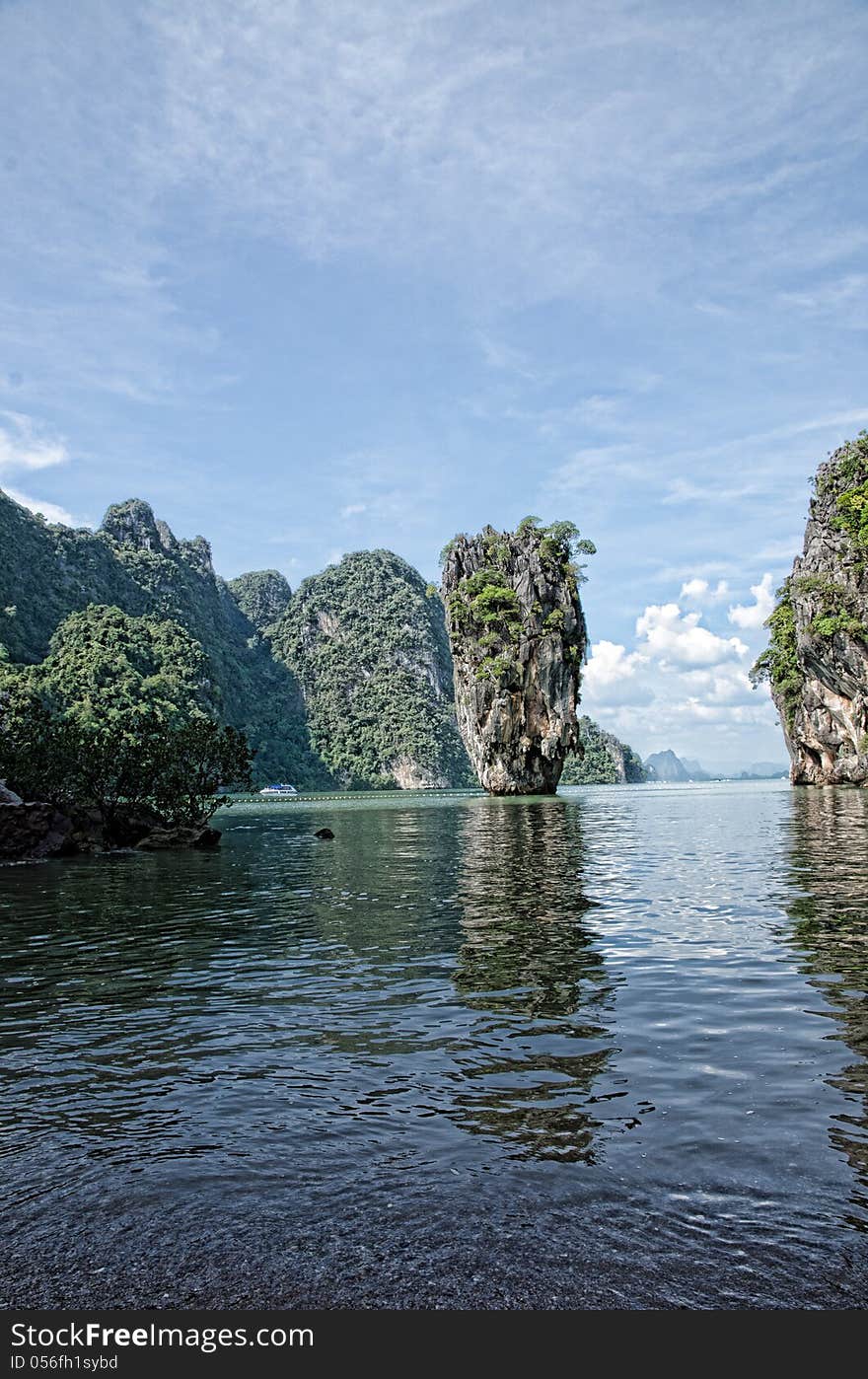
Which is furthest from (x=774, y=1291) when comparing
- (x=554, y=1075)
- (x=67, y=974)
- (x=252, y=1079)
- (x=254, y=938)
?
(x=254, y=938)

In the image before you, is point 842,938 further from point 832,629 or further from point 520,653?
point 520,653

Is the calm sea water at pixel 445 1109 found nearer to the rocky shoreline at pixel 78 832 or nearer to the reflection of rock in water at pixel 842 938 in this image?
the reflection of rock in water at pixel 842 938

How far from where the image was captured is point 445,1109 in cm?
711

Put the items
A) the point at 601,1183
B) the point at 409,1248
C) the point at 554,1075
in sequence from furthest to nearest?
the point at 554,1075, the point at 601,1183, the point at 409,1248

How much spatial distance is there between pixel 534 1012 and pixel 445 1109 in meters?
3.24

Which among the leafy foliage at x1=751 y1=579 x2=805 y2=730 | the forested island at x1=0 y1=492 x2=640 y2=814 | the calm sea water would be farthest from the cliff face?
the calm sea water

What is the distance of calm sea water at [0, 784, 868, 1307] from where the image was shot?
4762 millimetres

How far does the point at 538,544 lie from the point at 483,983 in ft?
269

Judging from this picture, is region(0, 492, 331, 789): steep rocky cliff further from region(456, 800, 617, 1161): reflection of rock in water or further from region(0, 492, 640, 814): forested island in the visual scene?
region(456, 800, 617, 1161): reflection of rock in water

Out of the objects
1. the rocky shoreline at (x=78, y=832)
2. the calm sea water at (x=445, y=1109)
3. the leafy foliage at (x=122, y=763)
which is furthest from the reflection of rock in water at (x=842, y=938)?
the rocky shoreline at (x=78, y=832)

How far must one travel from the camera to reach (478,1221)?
522 centimetres

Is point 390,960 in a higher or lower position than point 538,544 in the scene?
lower

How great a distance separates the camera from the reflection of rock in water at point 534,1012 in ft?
22.2

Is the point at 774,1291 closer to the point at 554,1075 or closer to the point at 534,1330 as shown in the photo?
the point at 534,1330
